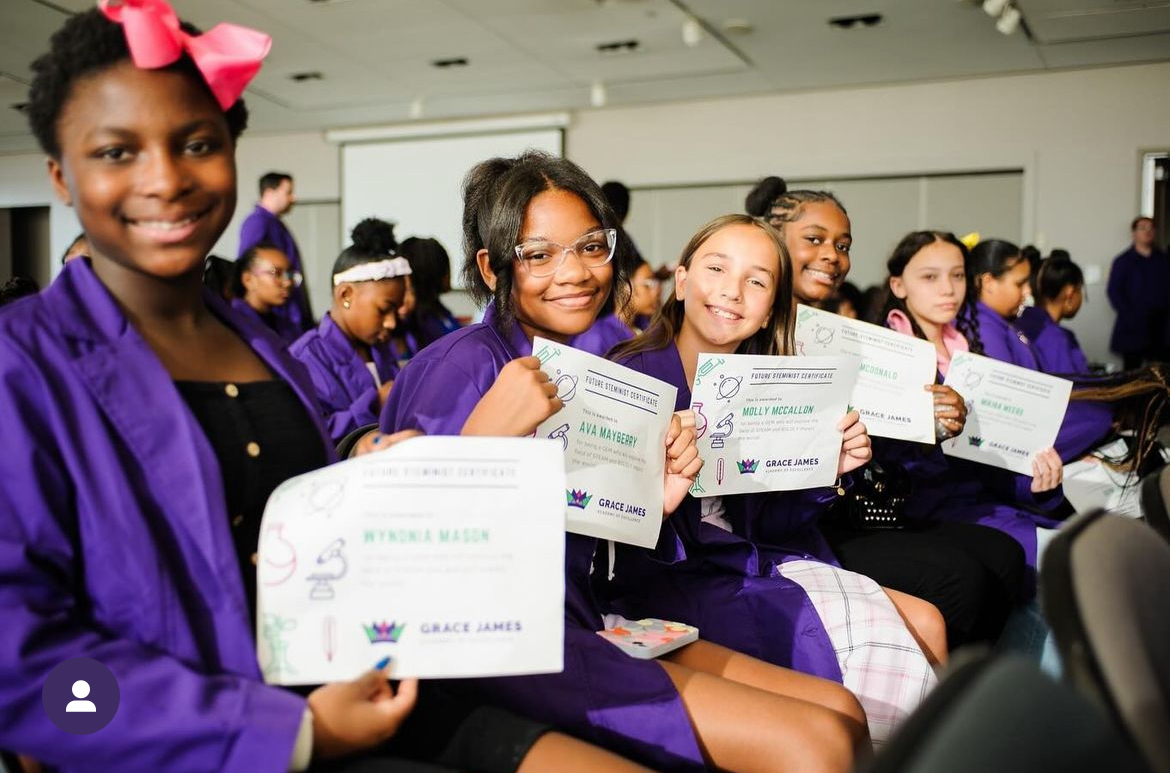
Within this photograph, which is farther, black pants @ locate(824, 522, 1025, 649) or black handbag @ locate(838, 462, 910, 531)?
black handbag @ locate(838, 462, 910, 531)

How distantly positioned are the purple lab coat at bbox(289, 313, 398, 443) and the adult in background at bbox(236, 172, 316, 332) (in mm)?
1618

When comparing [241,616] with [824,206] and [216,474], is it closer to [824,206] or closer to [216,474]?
[216,474]

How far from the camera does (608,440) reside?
60.0 inches

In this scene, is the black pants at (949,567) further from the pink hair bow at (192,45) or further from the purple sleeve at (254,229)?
the purple sleeve at (254,229)

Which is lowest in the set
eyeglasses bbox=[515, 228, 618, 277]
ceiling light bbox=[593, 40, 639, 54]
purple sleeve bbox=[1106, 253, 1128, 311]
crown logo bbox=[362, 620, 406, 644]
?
crown logo bbox=[362, 620, 406, 644]

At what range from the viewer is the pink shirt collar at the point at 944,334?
3045 millimetres

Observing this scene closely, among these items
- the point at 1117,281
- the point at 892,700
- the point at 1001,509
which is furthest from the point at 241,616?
the point at 1117,281

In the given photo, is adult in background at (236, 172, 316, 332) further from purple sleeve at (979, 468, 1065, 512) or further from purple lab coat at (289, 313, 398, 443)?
purple sleeve at (979, 468, 1065, 512)

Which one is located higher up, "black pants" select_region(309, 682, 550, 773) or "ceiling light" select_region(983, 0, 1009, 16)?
"ceiling light" select_region(983, 0, 1009, 16)

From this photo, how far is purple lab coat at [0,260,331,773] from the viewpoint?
3.02 ft

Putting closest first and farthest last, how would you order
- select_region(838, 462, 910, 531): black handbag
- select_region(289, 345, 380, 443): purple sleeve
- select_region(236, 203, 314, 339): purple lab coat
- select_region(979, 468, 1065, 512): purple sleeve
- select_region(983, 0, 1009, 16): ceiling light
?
select_region(838, 462, 910, 531): black handbag
select_region(979, 468, 1065, 512): purple sleeve
select_region(289, 345, 380, 443): purple sleeve
select_region(236, 203, 314, 339): purple lab coat
select_region(983, 0, 1009, 16): ceiling light

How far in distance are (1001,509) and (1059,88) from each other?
6.67m

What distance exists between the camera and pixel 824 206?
282 centimetres

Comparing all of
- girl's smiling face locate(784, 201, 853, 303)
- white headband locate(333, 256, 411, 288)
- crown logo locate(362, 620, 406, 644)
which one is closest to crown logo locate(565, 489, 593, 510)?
crown logo locate(362, 620, 406, 644)
